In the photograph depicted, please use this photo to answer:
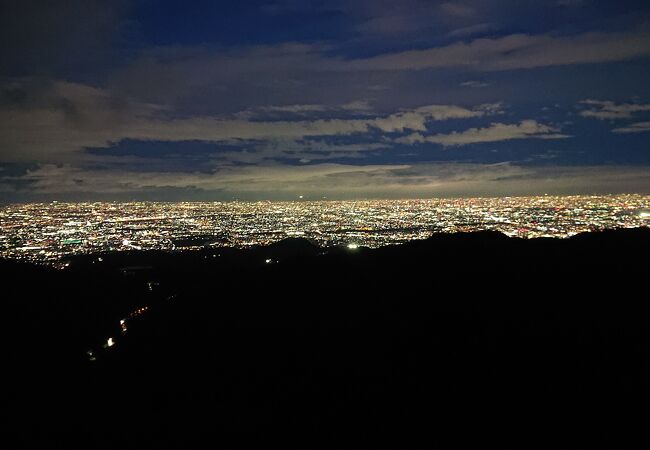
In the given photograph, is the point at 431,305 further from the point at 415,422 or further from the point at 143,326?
the point at 143,326

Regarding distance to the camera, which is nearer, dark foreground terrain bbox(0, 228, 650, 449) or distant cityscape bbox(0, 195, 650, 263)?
dark foreground terrain bbox(0, 228, 650, 449)

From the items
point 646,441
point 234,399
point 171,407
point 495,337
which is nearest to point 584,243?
point 495,337

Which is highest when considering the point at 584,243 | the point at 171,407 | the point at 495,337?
the point at 584,243

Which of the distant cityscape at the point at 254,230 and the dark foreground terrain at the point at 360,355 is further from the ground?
the distant cityscape at the point at 254,230

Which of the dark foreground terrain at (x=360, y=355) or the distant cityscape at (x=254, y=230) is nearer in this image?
the dark foreground terrain at (x=360, y=355)

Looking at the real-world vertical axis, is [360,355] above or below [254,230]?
below

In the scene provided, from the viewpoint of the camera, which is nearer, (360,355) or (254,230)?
(360,355)

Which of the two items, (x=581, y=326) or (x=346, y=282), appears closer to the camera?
(x=581, y=326)

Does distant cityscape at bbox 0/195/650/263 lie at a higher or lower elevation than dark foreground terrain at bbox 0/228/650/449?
higher
